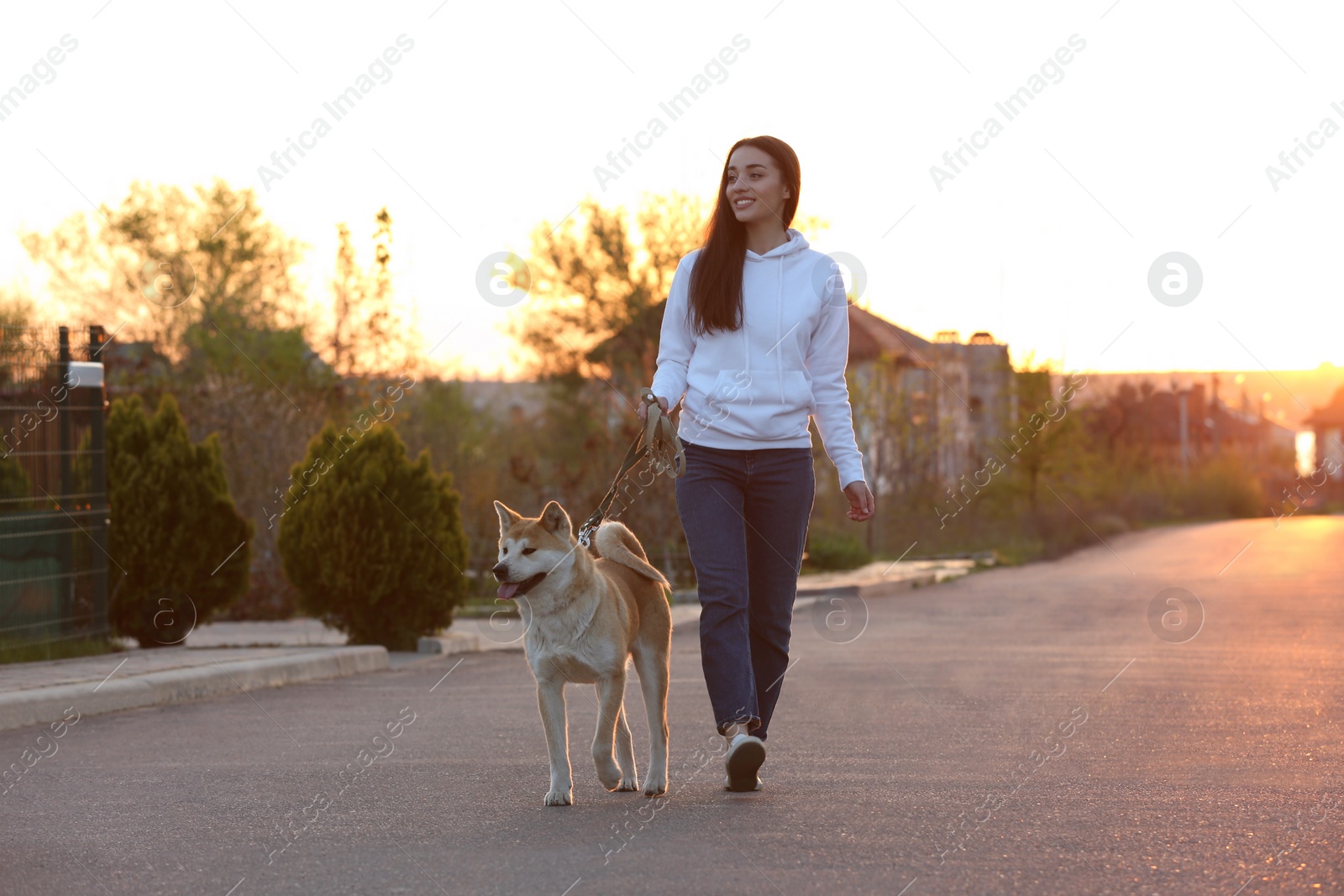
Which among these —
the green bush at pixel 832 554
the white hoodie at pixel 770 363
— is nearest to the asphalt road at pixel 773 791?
the white hoodie at pixel 770 363

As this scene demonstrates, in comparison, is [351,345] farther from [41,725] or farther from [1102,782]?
[1102,782]

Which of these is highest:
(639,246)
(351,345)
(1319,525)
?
(639,246)

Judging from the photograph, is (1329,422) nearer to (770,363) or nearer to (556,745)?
(770,363)

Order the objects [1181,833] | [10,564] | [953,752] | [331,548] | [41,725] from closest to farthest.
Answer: [1181,833]
[953,752]
[41,725]
[10,564]
[331,548]

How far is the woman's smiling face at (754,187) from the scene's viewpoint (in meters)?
6.02

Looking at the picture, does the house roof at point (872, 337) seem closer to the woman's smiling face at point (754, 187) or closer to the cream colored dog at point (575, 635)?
the woman's smiling face at point (754, 187)

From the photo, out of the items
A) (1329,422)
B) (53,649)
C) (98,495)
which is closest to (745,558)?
(53,649)

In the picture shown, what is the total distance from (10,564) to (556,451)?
4367 cm

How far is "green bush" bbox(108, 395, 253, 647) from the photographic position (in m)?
12.3

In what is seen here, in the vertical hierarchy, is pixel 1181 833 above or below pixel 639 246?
below

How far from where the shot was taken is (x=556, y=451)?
5462cm

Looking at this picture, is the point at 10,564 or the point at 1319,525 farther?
the point at 1319,525

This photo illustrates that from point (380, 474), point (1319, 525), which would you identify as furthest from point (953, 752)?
point (1319, 525)

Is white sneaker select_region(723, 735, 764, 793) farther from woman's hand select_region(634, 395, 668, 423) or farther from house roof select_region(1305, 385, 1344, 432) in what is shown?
house roof select_region(1305, 385, 1344, 432)
